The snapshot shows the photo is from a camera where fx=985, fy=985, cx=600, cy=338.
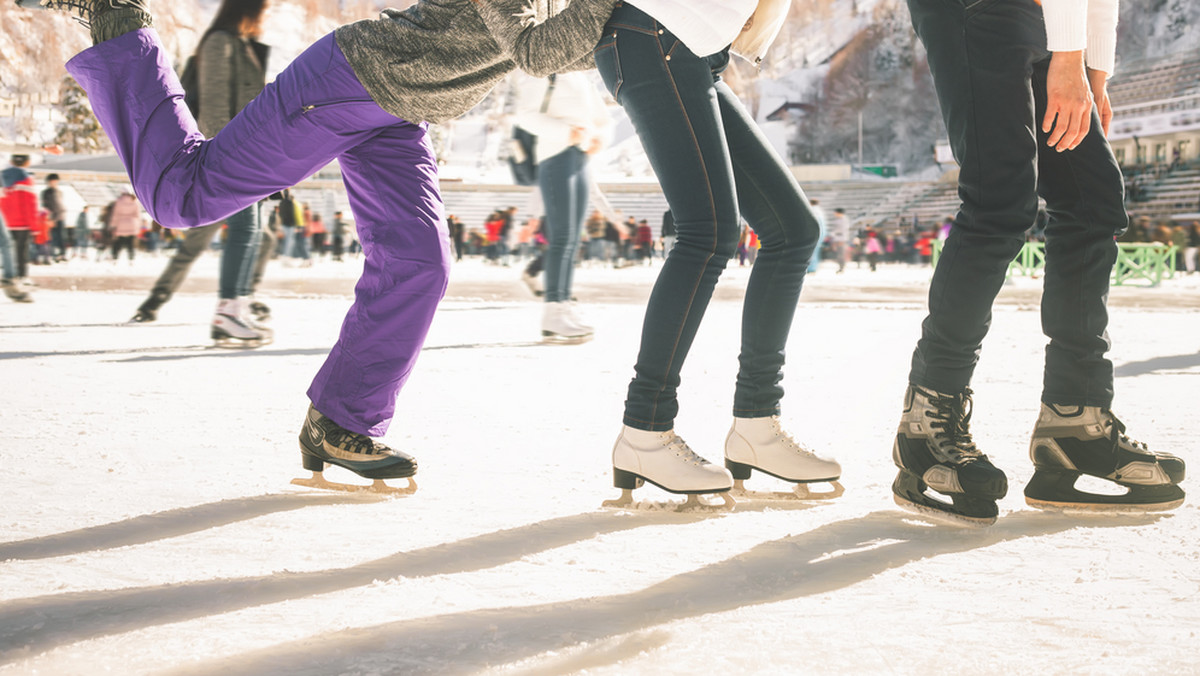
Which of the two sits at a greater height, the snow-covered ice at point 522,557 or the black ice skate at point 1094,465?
the black ice skate at point 1094,465

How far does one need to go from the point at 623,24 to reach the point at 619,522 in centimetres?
83

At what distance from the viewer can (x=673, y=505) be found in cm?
169

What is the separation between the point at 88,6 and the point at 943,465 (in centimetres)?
169

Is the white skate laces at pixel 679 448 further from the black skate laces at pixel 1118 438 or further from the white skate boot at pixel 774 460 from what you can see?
the black skate laces at pixel 1118 438

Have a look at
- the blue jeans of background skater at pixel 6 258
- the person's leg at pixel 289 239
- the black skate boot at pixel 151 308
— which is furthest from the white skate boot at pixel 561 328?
the person's leg at pixel 289 239

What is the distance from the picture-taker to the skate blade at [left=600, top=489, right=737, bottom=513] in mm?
1672

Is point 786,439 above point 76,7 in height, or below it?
below

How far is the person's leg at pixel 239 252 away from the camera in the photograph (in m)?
4.03

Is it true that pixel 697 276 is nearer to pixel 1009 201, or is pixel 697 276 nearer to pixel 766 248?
pixel 766 248

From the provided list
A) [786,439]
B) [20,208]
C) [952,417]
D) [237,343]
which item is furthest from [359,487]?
[20,208]

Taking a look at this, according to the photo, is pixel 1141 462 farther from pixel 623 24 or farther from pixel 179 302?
pixel 179 302

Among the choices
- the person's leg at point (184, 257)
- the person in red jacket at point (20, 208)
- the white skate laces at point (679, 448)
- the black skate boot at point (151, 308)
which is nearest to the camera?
the white skate laces at point (679, 448)

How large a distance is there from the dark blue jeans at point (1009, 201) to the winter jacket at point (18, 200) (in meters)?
7.92

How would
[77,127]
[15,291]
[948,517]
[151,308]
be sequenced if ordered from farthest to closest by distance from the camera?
[77,127], [15,291], [151,308], [948,517]
